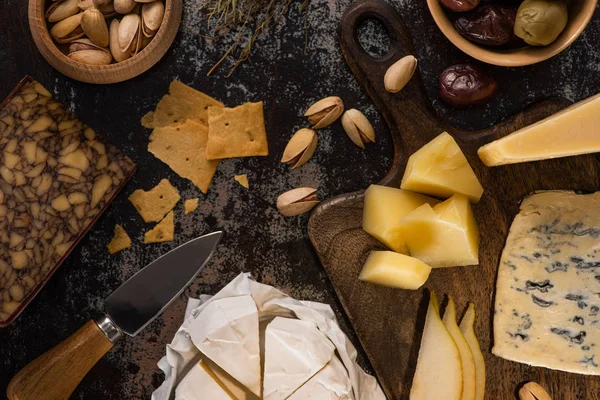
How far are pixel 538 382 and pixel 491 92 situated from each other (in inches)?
30.6

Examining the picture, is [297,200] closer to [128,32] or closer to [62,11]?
[128,32]

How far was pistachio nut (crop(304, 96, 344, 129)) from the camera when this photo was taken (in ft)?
5.37

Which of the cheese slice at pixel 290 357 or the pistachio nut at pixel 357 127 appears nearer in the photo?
the cheese slice at pixel 290 357

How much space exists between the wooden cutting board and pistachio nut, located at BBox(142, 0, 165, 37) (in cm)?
48

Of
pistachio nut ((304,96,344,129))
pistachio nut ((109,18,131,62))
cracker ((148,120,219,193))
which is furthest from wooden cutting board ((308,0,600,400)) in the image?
pistachio nut ((109,18,131,62))

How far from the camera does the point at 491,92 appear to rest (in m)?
1.62

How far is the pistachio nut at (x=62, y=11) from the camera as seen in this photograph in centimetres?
161

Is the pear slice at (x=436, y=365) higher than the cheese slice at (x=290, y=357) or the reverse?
the reverse

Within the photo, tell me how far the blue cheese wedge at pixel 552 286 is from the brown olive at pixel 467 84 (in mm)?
299

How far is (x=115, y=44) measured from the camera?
163 cm

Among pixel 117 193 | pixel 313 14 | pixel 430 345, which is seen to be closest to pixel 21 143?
pixel 117 193

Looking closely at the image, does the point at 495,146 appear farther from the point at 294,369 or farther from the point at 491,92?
the point at 294,369

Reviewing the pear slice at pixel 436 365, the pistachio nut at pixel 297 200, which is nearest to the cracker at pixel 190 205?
the pistachio nut at pixel 297 200

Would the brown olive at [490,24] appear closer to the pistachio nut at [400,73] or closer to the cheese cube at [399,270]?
the pistachio nut at [400,73]
